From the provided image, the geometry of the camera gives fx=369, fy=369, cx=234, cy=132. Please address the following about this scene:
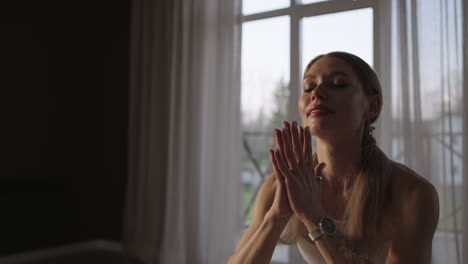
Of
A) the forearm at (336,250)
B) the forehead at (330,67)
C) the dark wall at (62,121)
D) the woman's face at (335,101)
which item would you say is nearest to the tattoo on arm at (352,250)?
the forearm at (336,250)

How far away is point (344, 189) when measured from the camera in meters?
1.06

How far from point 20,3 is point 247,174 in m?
2.40

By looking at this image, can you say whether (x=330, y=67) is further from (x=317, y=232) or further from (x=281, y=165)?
(x=317, y=232)

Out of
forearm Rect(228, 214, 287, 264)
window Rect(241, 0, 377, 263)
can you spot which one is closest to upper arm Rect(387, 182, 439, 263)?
forearm Rect(228, 214, 287, 264)

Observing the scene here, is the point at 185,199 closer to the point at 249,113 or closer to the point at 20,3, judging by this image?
the point at 249,113

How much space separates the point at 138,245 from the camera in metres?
3.09

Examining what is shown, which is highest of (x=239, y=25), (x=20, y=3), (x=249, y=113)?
(x=20, y=3)

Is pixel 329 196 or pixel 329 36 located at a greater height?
pixel 329 36

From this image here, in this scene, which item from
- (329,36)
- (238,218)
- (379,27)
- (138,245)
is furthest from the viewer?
(138,245)

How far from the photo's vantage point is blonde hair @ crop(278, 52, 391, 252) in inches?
37.0

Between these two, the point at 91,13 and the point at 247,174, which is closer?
the point at 247,174

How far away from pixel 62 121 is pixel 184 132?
132cm

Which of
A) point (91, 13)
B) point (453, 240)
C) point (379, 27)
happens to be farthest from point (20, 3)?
point (453, 240)

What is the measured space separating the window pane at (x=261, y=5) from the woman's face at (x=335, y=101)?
176cm
